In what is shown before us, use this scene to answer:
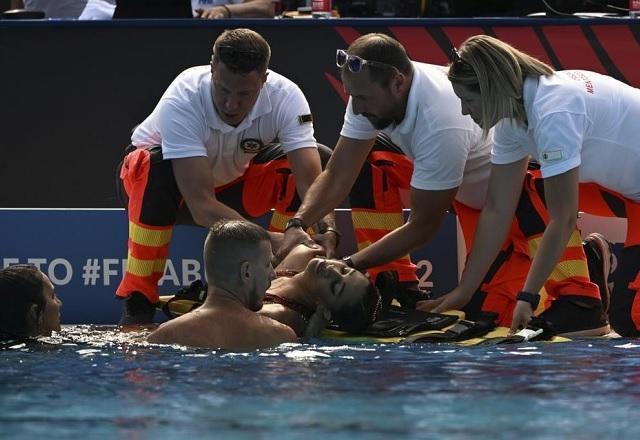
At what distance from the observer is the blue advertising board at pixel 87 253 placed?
772 centimetres

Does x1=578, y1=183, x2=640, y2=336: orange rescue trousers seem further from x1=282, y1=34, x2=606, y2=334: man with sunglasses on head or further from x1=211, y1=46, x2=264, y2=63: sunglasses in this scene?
x1=211, y1=46, x2=264, y2=63: sunglasses

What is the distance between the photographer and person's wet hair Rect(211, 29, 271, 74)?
6.91 metres

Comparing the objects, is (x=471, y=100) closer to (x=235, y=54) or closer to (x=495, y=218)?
(x=495, y=218)

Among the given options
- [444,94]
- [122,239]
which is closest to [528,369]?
[444,94]

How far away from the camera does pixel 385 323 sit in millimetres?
6668

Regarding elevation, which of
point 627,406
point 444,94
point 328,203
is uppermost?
point 444,94

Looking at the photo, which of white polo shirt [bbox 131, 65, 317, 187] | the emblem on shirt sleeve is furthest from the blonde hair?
white polo shirt [bbox 131, 65, 317, 187]

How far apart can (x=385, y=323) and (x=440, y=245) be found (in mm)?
1064

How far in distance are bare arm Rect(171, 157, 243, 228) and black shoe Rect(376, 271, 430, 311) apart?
767 millimetres

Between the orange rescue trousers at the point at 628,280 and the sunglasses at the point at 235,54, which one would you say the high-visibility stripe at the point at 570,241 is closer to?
the orange rescue trousers at the point at 628,280

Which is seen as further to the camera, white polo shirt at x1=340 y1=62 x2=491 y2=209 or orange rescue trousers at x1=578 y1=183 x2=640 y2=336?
white polo shirt at x1=340 y1=62 x2=491 y2=209

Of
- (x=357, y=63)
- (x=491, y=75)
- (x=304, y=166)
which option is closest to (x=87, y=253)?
(x=304, y=166)

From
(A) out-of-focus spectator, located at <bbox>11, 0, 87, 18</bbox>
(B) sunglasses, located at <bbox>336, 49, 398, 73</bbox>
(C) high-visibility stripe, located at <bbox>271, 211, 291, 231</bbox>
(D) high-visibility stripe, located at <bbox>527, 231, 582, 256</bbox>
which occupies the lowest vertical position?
(D) high-visibility stripe, located at <bbox>527, 231, 582, 256</bbox>

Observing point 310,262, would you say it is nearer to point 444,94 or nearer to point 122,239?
point 444,94
